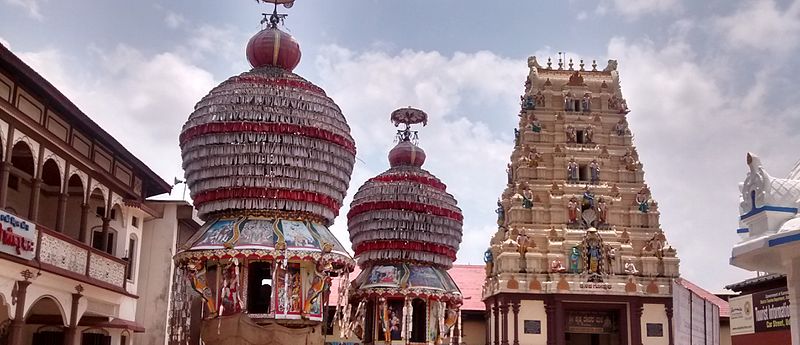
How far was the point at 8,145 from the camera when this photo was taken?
56.5 ft

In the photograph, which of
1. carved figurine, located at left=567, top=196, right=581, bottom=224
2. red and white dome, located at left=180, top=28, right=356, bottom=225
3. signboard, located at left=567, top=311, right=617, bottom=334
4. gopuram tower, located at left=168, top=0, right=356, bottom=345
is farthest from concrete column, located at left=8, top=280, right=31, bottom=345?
carved figurine, located at left=567, top=196, right=581, bottom=224

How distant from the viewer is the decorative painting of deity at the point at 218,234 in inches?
783

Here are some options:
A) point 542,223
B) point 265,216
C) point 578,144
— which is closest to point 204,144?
point 265,216

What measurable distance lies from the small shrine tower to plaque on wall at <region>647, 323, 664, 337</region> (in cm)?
1389

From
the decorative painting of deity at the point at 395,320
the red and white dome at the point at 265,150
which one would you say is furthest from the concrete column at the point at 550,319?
the red and white dome at the point at 265,150

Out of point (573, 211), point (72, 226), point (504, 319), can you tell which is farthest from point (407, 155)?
point (573, 211)

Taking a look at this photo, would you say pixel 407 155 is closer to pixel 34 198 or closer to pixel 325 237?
pixel 325 237

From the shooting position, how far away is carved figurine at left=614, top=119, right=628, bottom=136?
Answer: 143 ft

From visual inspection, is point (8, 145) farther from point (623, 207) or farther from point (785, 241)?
point (623, 207)

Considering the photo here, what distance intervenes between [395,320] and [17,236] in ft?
41.6

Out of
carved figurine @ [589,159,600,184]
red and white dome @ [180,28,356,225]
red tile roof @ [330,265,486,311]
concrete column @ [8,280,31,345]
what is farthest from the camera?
red tile roof @ [330,265,486,311]

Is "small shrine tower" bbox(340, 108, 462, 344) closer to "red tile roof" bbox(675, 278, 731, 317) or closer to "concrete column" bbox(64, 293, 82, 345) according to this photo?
"concrete column" bbox(64, 293, 82, 345)

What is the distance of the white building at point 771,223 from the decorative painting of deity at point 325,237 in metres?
10.1

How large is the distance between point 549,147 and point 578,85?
160 inches
